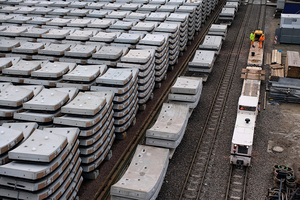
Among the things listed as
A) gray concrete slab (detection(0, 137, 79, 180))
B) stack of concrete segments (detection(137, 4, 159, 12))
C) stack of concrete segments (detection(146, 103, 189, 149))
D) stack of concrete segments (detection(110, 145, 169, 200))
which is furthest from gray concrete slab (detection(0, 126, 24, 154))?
stack of concrete segments (detection(137, 4, 159, 12))

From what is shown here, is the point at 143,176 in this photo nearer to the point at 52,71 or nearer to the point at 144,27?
the point at 52,71

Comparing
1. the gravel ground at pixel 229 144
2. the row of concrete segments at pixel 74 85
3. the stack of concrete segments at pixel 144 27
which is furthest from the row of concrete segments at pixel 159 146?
the stack of concrete segments at pixel 144 27

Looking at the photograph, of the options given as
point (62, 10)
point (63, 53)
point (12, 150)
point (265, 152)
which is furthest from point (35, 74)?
point (62, 10)

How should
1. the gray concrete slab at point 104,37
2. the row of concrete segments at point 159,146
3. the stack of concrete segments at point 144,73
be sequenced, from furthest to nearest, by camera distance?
the gray concrete slab at point 104,37
the stack of concrete segments at point 144,73
the row of concrete segments at point 159,146

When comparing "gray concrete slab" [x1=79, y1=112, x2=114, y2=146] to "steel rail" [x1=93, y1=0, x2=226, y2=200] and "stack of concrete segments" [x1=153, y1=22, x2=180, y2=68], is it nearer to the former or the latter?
"steel rail" [x1=93, y1=0, x2=226, y2=200]

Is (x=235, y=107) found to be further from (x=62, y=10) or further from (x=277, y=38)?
(x=62, y=10)

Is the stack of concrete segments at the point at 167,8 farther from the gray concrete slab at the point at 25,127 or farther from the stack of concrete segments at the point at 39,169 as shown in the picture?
the stack of concrete segments at the point at 39,169
